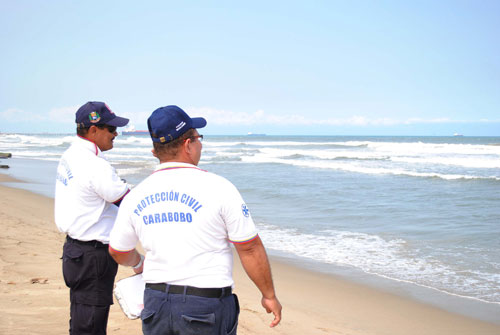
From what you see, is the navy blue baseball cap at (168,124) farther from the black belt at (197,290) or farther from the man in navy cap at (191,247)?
the black belt at (197,290)

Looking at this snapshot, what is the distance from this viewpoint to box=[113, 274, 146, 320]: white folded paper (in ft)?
7.15

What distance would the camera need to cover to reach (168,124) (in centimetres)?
209

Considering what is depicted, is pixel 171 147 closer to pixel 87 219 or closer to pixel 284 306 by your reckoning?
pixel 87 219

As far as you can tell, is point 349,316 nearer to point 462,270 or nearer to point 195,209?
point 462,270

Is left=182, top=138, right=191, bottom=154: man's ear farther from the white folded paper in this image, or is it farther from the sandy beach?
the sandy beach

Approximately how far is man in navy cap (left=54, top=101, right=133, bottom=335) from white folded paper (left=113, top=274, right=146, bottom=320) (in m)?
0.53

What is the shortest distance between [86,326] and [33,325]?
1.52 meters

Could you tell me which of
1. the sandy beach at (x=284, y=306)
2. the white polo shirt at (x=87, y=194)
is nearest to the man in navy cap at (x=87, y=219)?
the white polo shirt at (x=87, y=194)

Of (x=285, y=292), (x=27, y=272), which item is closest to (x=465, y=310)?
(x=285, y=292)

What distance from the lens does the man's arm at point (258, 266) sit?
1989mm

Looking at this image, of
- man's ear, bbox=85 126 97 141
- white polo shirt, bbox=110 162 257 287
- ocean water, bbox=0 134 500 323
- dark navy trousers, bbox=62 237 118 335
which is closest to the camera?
white polo shirt, bbox=110 162 257 287

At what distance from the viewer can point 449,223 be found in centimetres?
984

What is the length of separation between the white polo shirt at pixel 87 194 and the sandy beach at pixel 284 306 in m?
1.57

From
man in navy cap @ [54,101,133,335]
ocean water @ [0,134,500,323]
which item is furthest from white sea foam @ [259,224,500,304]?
man in navy cap @ [54,101,133,335]
